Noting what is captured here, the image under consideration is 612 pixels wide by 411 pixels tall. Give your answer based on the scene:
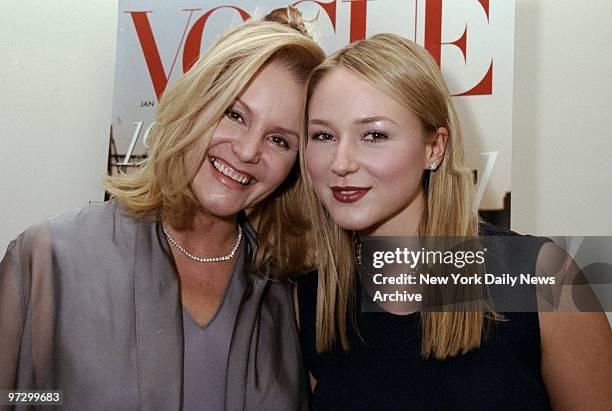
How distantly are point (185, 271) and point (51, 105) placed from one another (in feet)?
1.77

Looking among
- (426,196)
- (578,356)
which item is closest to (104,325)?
(426,196)

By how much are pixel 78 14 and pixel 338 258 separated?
76cm

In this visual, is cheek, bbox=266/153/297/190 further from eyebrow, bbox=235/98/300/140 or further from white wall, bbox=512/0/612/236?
white wall, bbox=512/0/612/236

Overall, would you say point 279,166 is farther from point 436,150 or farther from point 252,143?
point 436,150

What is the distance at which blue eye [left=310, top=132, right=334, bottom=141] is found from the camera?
956 millimetres

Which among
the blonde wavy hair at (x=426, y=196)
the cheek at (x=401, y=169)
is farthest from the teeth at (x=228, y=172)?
the cheek at (x=401, y=169)

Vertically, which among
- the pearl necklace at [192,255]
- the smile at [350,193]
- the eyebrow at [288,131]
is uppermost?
the eyebrow at [288,131]

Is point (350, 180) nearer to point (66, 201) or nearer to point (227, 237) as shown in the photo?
point (227, 237)

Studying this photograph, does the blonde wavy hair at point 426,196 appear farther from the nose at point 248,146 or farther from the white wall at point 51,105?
the white wall at point 51,105

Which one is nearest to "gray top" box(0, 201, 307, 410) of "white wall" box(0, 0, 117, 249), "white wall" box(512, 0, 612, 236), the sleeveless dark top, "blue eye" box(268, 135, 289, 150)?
the sleeveless dark top

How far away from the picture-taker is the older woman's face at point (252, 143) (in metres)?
0.98

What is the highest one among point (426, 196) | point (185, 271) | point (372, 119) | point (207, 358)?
point (372, 119)

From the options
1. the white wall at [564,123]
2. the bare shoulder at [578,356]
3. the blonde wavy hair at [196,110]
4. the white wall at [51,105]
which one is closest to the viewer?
the bare shoulder at [578,356]

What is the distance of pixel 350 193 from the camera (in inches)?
36.8
